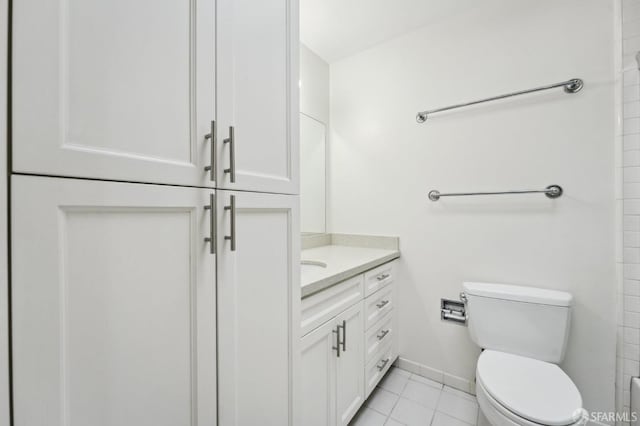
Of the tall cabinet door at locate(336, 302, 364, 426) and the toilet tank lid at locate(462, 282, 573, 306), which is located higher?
the toilet tank lid at locate(462, 282, 573, 306)

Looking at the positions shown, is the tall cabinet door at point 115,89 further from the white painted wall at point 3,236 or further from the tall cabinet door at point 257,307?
the tall cabinet door at point 257,307

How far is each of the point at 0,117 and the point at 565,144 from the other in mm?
2052

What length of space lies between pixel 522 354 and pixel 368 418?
87 cm

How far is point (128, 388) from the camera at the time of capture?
0.54 metres

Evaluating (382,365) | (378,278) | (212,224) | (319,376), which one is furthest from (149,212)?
(382,365)

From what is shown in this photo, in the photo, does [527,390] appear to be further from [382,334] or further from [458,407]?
[382,334]

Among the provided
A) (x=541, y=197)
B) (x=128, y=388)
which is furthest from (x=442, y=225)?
(x=128, y=388)

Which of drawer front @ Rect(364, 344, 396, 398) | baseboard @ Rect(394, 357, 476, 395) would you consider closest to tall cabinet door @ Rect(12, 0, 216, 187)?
drawer front @ Rect(364, 344, 396, 398)

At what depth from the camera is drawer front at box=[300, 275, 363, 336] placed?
106cm

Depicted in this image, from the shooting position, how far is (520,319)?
1.39 m

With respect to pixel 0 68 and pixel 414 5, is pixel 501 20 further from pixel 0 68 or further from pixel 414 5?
pixel 0 68

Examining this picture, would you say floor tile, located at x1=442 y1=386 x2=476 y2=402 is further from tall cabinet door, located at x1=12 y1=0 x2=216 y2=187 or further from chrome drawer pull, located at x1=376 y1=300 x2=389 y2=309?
tall cabinet door, located at x1=12 y1=0 x2=216 y2=187

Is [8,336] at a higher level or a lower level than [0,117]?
lower

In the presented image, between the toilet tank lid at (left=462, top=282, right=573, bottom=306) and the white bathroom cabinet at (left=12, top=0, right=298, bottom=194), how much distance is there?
127 cm
